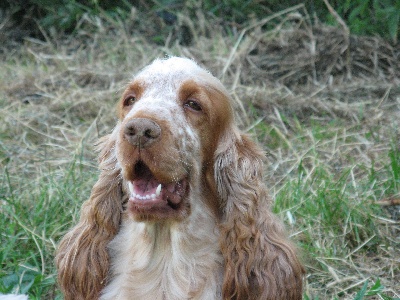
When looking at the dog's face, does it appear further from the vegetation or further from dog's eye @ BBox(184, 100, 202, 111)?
the vegetation

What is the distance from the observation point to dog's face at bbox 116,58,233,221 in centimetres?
352

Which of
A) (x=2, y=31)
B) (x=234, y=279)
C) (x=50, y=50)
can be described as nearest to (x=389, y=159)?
(x=234, y=279)

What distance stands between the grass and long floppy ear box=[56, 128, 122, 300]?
69 cm

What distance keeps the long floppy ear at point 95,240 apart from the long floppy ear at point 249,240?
0.51 meters

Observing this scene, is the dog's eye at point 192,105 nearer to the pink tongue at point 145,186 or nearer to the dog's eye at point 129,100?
the dog's eye at point 129,100

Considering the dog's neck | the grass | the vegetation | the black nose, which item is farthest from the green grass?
the vegetation

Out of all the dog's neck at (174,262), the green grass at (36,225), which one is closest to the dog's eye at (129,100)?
the dog's neck at (174,262)

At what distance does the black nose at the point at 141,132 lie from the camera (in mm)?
3455

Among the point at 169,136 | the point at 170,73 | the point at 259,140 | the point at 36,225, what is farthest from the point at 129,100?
the point at 259,140

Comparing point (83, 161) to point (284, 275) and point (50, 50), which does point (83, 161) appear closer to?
point (284, 275)

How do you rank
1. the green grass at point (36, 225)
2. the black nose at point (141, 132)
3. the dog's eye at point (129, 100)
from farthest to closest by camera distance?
1. the green grass at point (36, 225)
2. the dog's eye at point (129, 100)
3. the black nose at point (141, 132)

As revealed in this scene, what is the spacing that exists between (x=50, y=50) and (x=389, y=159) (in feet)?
12.9

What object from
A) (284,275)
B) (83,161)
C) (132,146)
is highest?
(132,146)

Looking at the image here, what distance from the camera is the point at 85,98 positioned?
7137 mm
